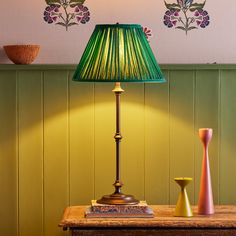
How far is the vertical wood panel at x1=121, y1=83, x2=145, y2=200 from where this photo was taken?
3.03 meters

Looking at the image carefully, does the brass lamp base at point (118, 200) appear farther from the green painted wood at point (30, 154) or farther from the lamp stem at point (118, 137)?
the green painted wood at point (30, 154)

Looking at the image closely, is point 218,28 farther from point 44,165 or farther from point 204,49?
point 44,165

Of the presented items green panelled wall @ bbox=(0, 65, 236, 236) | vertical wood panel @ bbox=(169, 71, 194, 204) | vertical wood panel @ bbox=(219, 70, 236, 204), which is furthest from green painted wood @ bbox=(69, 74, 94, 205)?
vertical wood panel @ bbox=(219, 70, 236, 204)

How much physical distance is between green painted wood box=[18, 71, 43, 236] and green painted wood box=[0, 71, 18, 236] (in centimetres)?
3

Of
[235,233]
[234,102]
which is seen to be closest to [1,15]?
[234,102]

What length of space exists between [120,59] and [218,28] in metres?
0.66

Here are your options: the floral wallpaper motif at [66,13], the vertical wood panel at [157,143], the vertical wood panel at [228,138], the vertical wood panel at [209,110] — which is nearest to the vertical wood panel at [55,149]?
the floral wallpaper motif at [66,13]

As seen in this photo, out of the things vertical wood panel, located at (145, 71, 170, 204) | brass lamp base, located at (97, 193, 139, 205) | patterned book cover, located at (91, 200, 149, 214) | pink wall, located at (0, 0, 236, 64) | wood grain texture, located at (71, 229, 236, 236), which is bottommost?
wood grain texture, located at (71, 229, 236, 236)

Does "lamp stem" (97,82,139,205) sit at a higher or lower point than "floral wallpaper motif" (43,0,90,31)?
lower

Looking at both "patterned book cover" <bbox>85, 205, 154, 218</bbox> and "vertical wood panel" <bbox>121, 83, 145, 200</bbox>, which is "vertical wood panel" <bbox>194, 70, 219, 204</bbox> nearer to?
"vertical wood panel" <bbox>121, 83, 145, 200</bbox>

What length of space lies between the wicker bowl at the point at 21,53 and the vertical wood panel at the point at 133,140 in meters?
0.41

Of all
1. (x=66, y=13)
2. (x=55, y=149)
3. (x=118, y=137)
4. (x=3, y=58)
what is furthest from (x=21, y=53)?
(x=118, y=137)

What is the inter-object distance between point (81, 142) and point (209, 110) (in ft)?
1.89

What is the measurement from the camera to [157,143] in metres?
3.05
